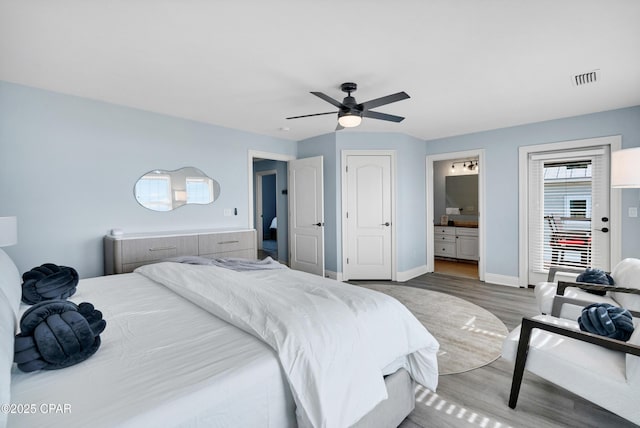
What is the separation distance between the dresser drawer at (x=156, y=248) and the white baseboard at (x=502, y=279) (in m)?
4.42

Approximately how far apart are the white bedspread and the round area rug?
91 cm

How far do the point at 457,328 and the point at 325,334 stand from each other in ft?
7.42

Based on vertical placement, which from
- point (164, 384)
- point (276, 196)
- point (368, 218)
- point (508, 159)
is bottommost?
point (164, 384)

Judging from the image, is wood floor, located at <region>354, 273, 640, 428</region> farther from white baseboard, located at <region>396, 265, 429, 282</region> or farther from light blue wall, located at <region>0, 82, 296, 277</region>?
light blue wall, located at <region>0, 82, 296, 277</region>

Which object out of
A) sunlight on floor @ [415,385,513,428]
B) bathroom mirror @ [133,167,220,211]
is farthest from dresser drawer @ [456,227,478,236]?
bathroom mirror @ [133,167,220,211]

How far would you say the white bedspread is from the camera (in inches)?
45.7

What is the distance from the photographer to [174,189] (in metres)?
3.92

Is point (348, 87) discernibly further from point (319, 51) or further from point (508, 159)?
point (508, 159)

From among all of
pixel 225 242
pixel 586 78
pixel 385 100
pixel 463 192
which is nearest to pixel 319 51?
pixel 385 100

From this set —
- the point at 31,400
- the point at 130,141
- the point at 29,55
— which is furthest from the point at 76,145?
the point at 31,400

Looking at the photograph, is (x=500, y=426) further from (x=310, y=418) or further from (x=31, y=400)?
(x=31, y=400)

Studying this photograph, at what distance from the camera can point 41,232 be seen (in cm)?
297

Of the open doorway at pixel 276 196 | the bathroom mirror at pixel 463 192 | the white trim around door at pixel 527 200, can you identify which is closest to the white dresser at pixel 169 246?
the open doorway at pixel 276 196

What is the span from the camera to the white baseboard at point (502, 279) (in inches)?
177
